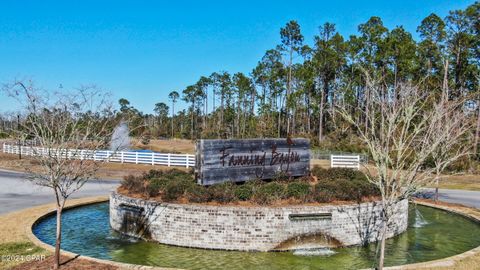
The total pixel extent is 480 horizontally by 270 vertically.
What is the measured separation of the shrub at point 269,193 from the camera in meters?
14.3

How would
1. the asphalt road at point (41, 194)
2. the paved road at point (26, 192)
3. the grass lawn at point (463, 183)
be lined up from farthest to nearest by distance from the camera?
the grass lawn at point (463, 183) → the asphalt road at point (41, 194) → the paved road at point (26, 192)

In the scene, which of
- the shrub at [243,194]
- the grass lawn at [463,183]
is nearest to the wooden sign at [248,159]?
the shrub at [243,194]

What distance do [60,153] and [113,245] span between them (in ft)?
17.0

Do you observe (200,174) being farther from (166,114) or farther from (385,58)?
(166,114)

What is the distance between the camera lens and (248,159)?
56.2 ft

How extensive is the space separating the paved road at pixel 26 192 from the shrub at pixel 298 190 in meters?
8.84

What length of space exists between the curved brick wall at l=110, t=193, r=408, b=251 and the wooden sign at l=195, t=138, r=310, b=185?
94.4 inches

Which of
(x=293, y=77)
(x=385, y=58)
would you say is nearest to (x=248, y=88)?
(x=293, y=77)

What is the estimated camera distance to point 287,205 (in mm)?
14180

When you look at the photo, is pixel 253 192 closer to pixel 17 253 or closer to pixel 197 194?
pixel 197 194

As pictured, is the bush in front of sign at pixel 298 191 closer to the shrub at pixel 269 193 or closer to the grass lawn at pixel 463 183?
the shrub at pixel 269 193

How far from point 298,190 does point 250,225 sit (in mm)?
2662

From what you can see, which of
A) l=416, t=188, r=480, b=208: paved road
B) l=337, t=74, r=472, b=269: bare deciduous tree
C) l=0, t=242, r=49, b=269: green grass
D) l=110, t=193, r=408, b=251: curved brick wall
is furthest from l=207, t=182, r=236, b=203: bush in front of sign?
l=416, t=188, r=480, b=208: paved road

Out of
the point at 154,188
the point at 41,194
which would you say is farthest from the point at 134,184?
the point at 41,194
